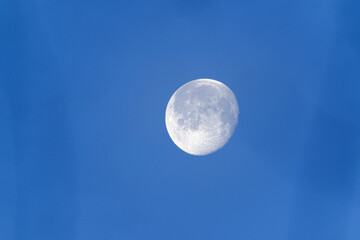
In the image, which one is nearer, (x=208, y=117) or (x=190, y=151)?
(x=208, y=117)

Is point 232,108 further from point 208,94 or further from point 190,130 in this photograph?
point 190,130

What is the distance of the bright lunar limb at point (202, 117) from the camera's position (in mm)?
7379

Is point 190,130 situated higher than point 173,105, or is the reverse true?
point 173,105

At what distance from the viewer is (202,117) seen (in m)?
7.33

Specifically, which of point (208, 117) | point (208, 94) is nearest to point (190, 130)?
point (208, 117)

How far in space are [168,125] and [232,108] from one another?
195cm

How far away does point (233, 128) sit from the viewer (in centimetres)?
793

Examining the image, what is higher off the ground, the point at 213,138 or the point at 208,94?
the point at 208,94

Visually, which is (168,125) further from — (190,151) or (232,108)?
(232,108)

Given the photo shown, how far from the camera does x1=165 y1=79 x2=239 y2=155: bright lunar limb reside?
738cm

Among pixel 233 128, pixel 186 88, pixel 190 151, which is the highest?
pixel 186 88

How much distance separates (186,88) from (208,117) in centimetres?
108

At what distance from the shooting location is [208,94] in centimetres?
752

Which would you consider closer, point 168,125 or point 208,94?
point 208,94
